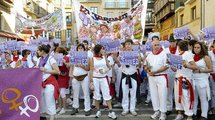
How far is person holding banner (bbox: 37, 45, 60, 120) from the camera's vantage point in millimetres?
7109

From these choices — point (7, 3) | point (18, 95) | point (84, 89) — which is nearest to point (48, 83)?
point (18, 95)

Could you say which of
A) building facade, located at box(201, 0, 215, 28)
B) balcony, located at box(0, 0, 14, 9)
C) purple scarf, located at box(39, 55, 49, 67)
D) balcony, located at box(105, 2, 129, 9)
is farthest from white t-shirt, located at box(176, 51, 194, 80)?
balcony, located at box(105, 2, 129, 9)

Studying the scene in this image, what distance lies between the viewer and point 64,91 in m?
9.45

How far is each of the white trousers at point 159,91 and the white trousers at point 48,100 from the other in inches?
98.7

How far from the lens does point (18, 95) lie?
20.5 ft

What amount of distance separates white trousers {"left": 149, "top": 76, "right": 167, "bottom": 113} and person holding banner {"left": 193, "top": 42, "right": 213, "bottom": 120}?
76 centimetres

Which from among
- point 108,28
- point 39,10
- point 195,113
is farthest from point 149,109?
point 39,10

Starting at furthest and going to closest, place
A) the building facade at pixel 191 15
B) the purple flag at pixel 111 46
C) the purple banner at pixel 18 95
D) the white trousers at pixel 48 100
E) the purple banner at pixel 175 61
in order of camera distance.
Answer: the building facade at pixel 191 15 < the purple flag at pixel 111 46 < the purple banner at pixel 175 61 < the white trousers at pixel 48 100 < the purple banner at pixel 18 95

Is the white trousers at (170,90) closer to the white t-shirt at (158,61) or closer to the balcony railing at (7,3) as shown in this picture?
the white t-shirt at (158,61)

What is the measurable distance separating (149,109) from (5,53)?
453cm

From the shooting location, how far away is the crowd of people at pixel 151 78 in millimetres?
7285

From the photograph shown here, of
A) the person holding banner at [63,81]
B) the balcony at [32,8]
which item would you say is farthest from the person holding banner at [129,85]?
the balcony at [32,8]

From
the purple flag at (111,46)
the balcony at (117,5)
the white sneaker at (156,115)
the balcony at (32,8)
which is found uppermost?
the balcony at (117,5)

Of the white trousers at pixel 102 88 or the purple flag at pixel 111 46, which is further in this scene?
the purple flag at pixel 111 46
